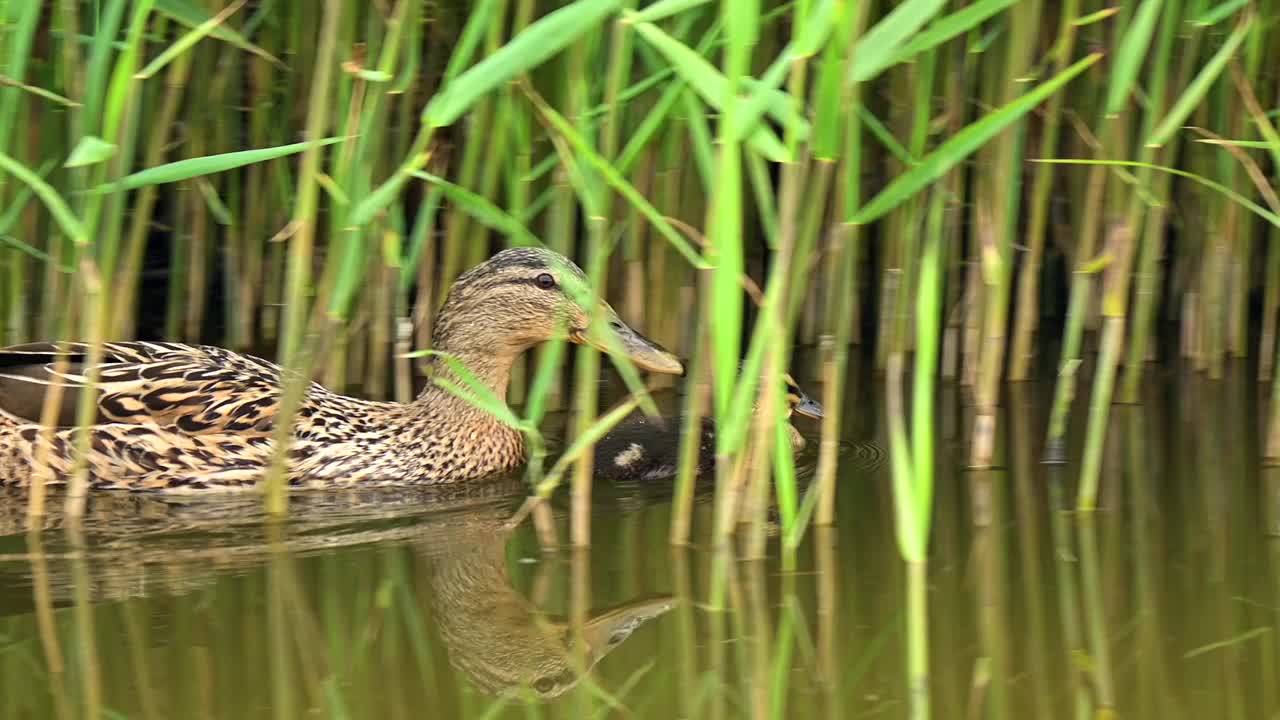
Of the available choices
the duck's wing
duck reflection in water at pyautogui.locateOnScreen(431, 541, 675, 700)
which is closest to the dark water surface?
duck reflection in water at pyautogui.locateOnScreen(431, 541, 675, 700)

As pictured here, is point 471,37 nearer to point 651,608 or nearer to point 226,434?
point 651,608

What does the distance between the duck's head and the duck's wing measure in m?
0.56

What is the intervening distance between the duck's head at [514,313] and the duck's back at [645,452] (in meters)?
0.19

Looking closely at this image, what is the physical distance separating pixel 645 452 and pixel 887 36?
6.14 feet

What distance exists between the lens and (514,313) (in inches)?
210

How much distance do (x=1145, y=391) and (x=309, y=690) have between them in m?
3.14

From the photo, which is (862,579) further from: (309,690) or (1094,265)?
(309,690)

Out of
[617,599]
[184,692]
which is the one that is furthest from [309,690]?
[617,599]

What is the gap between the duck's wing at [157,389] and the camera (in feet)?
16.3

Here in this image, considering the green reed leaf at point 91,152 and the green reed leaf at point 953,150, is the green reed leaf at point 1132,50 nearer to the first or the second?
the green reed leaf at point 953,150

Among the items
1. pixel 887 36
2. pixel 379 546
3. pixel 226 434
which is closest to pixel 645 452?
pixel 379 546

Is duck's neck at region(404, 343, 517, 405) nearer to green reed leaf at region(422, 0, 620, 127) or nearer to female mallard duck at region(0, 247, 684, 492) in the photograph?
female mallard duck at region(0, 247, 684, 492)

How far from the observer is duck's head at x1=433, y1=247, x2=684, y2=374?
16.7ft

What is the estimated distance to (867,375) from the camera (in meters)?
6.05
